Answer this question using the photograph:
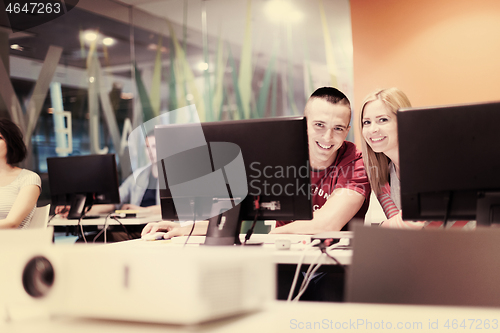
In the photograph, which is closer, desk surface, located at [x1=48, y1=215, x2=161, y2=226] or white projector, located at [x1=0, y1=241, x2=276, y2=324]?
white projector, located at [x1=0, y1=241, x2=276, y2=324]

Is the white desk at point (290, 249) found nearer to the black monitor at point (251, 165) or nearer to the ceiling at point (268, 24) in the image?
the black monitor at point (251, 165)

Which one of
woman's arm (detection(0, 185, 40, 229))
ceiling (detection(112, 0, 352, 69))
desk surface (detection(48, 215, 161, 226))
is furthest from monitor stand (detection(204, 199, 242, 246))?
ceiling (detection(112, 0, 352, 69))

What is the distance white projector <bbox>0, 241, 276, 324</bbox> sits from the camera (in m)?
0.51

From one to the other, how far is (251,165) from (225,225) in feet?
0.84

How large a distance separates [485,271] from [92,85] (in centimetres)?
493

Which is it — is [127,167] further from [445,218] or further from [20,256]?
[20,256]

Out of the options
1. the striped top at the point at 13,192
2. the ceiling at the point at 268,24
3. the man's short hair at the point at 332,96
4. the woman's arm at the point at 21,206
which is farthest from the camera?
the ceiling at the point at 268,24

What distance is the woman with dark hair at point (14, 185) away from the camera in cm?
256

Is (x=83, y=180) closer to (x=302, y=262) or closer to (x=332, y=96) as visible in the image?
(x=332, y=96)

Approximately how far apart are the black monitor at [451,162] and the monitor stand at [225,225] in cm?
60

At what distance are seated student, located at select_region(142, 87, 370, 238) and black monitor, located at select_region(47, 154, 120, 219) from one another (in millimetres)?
1263

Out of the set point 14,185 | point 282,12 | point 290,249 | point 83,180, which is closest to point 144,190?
point 83,180

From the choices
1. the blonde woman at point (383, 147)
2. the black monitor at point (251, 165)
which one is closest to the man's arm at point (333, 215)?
the blonde woman at point (383, 147)

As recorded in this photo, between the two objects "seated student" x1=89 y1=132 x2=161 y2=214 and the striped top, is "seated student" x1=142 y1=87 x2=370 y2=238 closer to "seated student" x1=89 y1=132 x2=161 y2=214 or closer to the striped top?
the striped top
